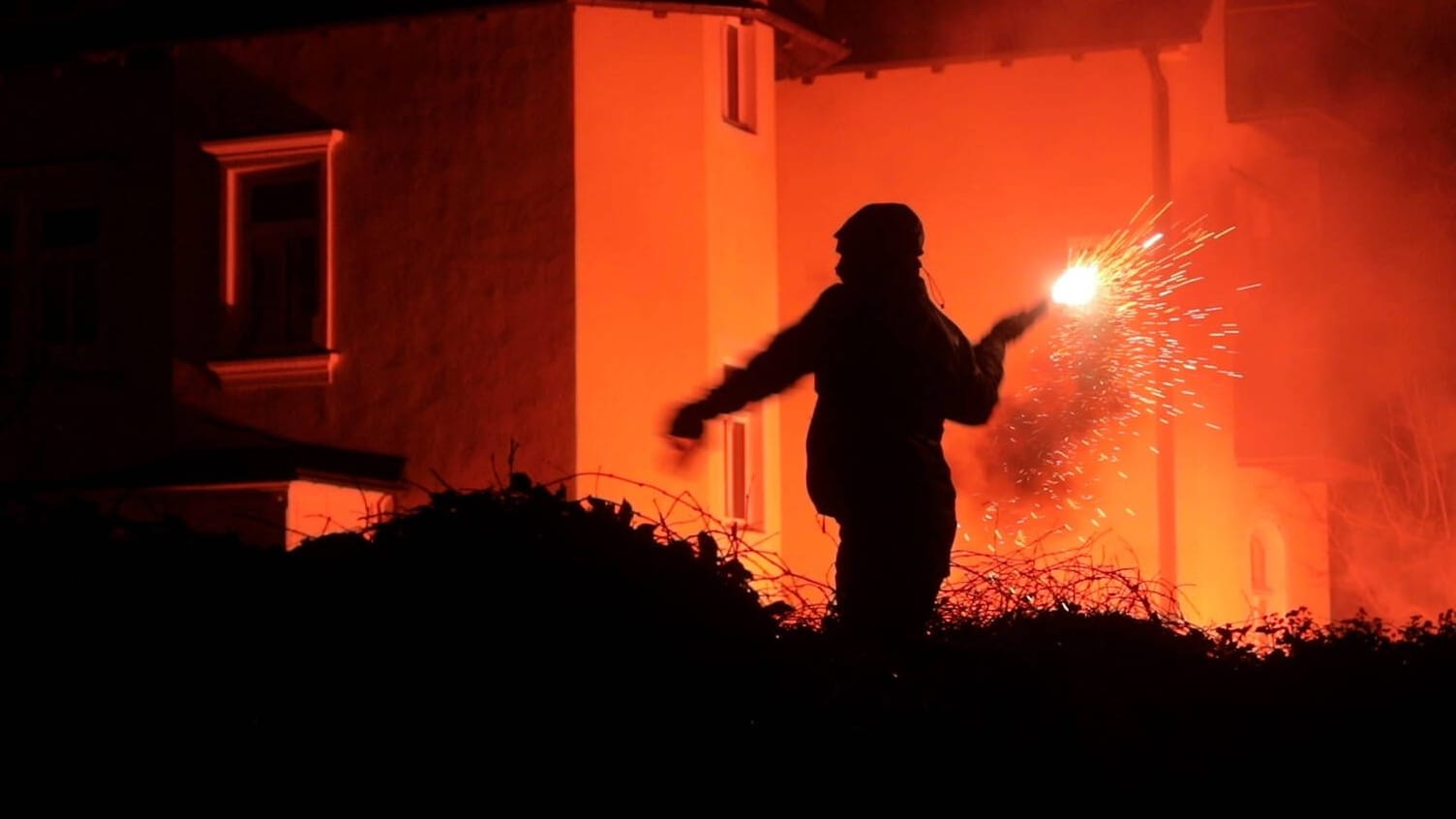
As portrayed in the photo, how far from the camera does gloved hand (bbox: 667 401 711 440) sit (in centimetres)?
609

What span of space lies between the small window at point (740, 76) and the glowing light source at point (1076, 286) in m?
8.62

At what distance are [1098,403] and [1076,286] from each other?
8.91 meters

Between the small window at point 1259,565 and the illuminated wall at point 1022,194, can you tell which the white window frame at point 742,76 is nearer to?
the illuminated wall at point 1022,194

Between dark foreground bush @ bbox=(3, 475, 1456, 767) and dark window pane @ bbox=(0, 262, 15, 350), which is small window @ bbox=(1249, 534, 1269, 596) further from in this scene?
dark foreground bush @ bbox=(3, 475, 1456, 767)

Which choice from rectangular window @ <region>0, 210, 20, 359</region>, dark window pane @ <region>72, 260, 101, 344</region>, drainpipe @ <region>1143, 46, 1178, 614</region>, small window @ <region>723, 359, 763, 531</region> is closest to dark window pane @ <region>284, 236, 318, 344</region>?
dark window pane @ <region>72, 260, 101, 344</region>

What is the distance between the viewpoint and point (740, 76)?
1716 cm

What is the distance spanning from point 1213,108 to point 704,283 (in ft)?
19.6

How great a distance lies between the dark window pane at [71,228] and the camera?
17.8 metres

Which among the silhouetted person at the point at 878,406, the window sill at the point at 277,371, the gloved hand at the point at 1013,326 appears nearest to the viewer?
the silhouetted person at the point at 878,406

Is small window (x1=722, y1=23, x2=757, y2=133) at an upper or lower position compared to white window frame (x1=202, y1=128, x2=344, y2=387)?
upper

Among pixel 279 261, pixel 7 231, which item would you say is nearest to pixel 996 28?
pixel 279 261

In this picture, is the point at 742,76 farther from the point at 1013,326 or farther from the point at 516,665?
the point at 516,665

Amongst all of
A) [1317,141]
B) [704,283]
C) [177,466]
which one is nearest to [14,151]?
[177,466]

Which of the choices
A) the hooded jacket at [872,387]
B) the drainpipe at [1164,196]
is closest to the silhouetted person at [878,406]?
the hooded jacket at [872,387]
